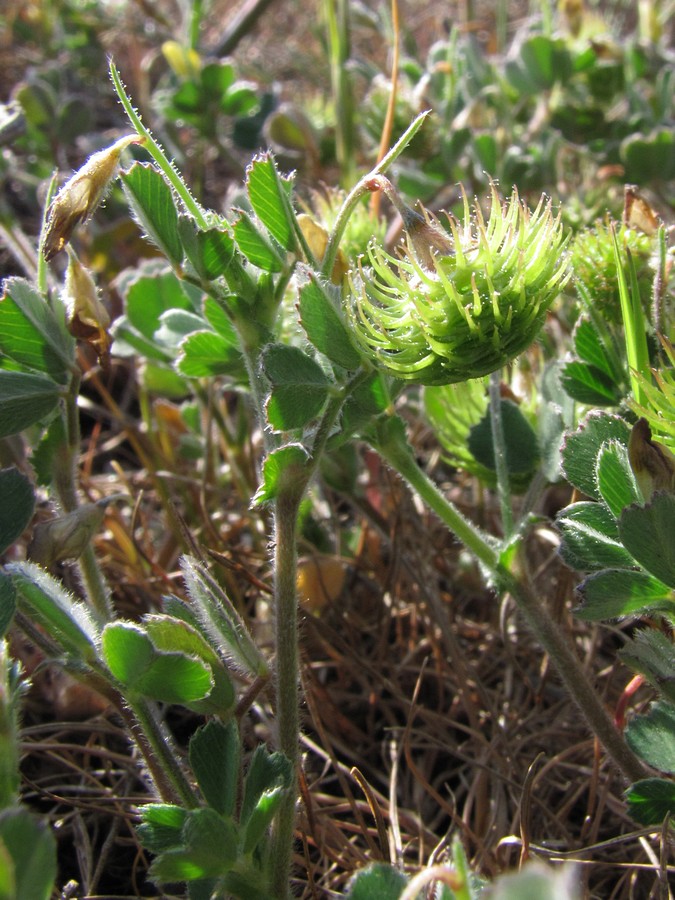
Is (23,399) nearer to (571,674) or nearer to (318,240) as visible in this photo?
(318,240)

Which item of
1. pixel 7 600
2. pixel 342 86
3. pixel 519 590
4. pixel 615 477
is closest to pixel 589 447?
pixel 615 477

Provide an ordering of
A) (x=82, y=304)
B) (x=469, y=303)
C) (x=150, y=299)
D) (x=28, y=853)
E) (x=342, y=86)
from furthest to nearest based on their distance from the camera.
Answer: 1. (x=342, y=86)
2. (x=150, y=299)
3. (x=82, y=304)
4. (x=469, y=303)
5. (x=28, y=853)

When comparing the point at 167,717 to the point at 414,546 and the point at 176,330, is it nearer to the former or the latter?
the point at 414,546

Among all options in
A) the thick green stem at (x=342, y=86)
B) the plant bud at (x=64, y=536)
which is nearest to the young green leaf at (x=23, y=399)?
the plant bud at (x=64, y=536)

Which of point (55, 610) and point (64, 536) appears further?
point (64, 536)

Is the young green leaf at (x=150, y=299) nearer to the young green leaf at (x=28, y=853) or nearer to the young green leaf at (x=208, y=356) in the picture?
the young green leaf at (x=208, y=356)

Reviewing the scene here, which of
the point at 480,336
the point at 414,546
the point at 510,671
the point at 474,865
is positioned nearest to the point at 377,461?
the point at 414,546
